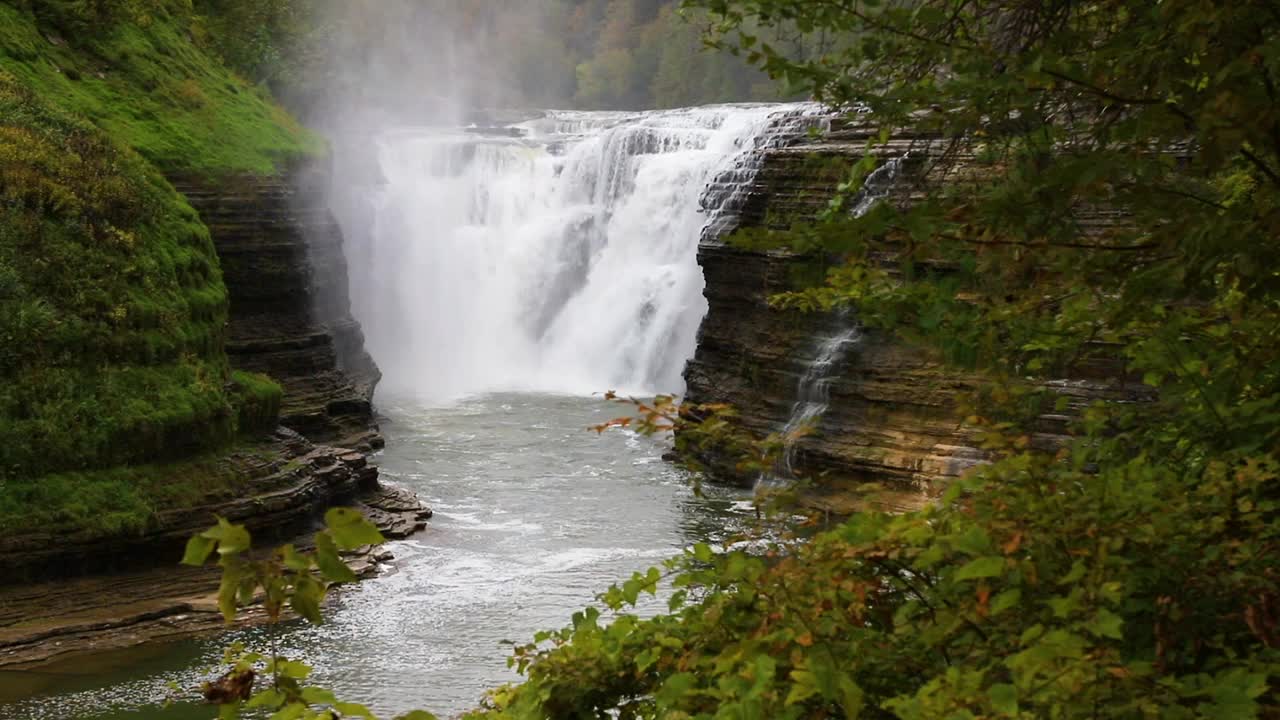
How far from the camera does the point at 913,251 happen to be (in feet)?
10.7

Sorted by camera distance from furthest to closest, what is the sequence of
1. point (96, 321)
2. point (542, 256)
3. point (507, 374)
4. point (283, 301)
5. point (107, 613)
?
point (542, 256)
point (507, 374)
point (283, 301)
point (96, 321)
point (107, 613)

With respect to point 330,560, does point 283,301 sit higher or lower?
higher

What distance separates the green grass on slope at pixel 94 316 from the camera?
13219mm

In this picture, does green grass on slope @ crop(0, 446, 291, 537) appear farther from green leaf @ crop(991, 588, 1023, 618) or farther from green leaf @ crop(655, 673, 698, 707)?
green leaf @ crop(991, 588, 1023, 618)

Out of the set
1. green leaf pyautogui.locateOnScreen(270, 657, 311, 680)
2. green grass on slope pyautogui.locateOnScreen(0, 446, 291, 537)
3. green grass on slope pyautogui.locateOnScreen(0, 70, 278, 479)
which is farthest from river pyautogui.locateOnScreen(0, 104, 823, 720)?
green leaf pyautogui.locateOnScreen(270, 657, 311, 680)

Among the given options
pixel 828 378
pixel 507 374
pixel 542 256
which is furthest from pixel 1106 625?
pixel 542 256

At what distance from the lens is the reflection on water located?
10719 millimetres

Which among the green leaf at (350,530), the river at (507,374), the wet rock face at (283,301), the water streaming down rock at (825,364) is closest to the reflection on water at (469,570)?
the river at (507,374)

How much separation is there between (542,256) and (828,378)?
16.9 meters

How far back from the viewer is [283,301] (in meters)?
20.7

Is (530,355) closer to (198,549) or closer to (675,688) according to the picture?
(675,688)

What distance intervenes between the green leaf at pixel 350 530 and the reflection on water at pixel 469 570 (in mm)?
3617

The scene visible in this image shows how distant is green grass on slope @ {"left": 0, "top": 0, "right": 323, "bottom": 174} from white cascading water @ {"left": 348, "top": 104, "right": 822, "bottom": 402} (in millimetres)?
7569

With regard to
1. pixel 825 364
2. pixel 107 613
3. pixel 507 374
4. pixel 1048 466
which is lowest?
pixel 107 613
